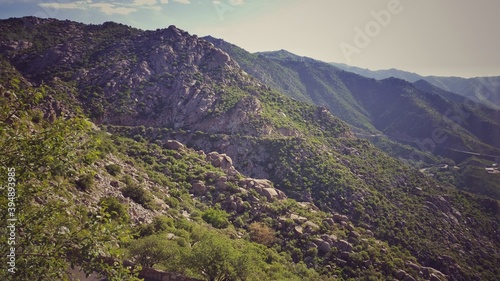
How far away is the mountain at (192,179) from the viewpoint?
779cm

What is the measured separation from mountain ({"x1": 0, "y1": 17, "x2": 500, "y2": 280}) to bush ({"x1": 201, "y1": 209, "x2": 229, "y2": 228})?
166mm

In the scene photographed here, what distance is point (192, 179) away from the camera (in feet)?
162

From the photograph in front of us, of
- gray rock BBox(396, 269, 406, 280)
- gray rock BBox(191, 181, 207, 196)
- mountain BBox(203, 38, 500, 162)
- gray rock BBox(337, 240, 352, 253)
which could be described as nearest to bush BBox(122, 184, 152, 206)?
gray rock BBox(191, 181, 207, 196)

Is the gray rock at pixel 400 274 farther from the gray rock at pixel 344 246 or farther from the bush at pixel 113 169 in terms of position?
the bush at pixel 113 169

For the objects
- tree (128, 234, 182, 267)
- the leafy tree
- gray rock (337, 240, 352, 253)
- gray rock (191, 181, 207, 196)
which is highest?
the leafy tree

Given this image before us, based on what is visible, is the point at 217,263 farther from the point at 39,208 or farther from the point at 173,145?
the point at 173,145

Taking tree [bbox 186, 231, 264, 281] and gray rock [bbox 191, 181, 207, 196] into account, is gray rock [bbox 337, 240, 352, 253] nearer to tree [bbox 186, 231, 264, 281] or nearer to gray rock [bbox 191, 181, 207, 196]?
gray rock [bbox 191, 181, 207, 196]

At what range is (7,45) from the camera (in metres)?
78.8

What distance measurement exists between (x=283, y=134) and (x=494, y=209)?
5846 cm

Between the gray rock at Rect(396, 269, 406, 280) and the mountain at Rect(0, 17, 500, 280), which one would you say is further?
the gray rock at Rect(396, 269, 406, 280)

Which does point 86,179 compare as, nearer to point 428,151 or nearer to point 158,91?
point 158,91

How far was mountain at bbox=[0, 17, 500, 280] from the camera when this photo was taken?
7.79 metres

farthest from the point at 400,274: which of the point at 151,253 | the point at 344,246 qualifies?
the point at 151,253

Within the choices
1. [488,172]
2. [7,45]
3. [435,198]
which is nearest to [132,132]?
[7,45]
